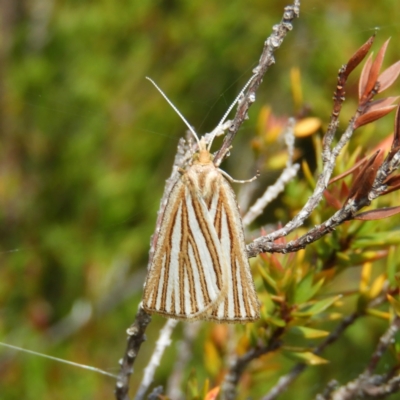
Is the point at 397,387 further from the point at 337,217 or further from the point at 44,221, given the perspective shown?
the point at 44,221

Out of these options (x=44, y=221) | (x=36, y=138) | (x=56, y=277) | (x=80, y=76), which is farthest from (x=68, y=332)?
(x=80, y=76)

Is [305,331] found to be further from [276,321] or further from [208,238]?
[208,238]

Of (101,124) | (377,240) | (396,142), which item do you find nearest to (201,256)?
(377,240)

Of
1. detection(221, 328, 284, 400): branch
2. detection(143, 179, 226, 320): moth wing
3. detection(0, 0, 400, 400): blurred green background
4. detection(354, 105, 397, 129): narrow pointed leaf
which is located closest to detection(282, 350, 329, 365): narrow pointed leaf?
detection(221, 328, 284, 400): branch

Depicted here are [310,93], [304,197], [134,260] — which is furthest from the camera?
[134,260]

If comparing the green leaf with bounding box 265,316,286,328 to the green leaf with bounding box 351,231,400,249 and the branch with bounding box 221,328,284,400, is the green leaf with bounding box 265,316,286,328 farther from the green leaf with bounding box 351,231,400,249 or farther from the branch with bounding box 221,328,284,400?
the green leaf with bounding box 351,231,400,249

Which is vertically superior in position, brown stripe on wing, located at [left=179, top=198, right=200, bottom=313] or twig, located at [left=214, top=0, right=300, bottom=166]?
twig, located at [left=214, top=0, right=300, bottom=166]
